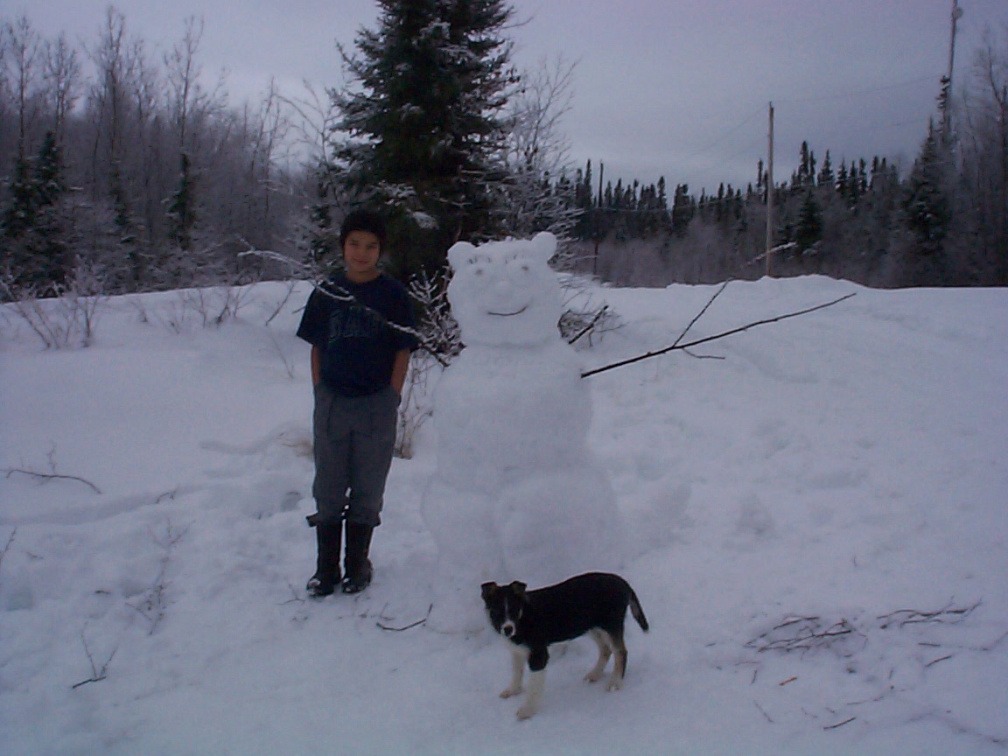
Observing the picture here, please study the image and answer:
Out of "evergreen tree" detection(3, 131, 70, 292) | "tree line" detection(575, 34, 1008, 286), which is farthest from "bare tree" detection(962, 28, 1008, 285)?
"evergreen tree" detection(3, 131, 70, 292)

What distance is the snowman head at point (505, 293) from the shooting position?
8.67 ft

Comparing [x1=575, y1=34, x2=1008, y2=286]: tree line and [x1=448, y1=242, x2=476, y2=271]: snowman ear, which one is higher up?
[x1=575, y1=34, x2=1008, y2=286]: tree line

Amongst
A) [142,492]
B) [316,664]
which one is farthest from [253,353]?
[316,664]

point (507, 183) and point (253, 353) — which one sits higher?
point (507, 183)

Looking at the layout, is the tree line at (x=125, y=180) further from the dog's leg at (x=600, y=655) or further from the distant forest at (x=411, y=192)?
the dog's leg at (x=600, y=655)

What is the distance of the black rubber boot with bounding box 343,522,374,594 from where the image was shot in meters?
3.03

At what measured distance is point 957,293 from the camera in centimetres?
972

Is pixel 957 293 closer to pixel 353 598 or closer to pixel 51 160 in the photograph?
pixel 353 598

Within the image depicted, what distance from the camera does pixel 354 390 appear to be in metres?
2.98

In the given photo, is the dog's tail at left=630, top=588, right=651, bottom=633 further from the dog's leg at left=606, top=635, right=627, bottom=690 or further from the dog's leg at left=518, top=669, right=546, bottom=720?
the dog's leg at left=518, top=669, right=546, bottom=720

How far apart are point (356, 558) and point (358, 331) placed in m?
1.13

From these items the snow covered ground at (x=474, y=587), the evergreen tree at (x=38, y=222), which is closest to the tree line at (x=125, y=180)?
the evergreen tree at (x=38, y=222)

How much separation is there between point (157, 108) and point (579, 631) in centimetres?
3195

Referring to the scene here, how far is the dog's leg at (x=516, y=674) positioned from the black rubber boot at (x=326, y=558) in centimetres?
115
